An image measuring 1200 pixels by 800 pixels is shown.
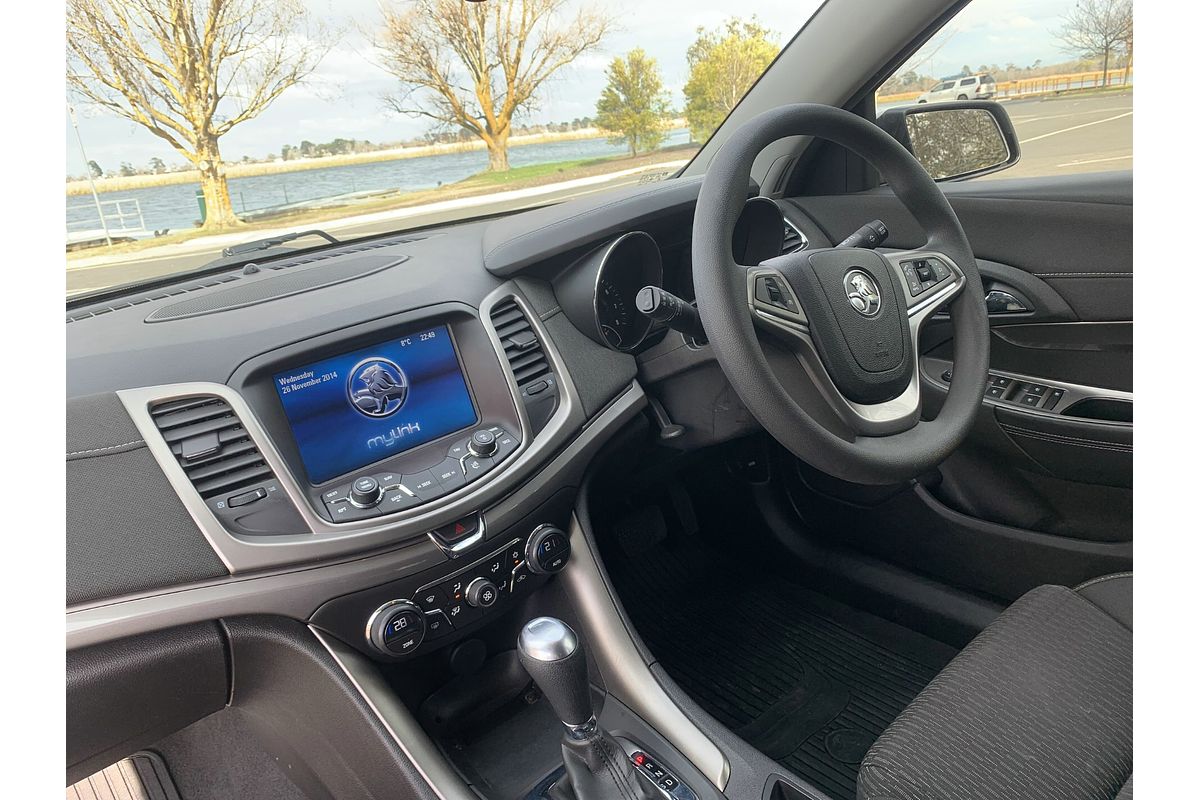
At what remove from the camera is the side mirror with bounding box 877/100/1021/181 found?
1.90m

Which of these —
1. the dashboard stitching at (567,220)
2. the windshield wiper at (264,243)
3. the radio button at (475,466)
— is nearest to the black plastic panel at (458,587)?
the radio button at (475,466)

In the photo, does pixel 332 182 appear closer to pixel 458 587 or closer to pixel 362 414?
pixel 362 414

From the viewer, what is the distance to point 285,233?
5.32ft

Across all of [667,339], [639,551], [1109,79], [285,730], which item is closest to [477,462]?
[667,339]

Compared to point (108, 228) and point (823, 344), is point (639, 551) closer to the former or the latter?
point (823, 344)

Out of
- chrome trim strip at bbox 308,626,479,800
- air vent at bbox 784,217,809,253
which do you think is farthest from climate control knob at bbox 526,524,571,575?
air vent at bbox 784,217,809,253

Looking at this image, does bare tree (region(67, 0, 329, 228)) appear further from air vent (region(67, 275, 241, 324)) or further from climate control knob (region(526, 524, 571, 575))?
climate control knob (region(526, 524, 571, 575))

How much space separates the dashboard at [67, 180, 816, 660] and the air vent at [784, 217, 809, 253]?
0.41 ft

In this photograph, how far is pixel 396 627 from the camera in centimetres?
135

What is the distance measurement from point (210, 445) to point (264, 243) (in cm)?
56

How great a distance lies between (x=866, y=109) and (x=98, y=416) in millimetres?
1588

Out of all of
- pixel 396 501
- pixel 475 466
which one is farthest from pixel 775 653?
pixel 396 501

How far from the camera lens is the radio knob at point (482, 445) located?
4.75ft

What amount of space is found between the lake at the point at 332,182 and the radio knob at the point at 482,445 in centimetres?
58
